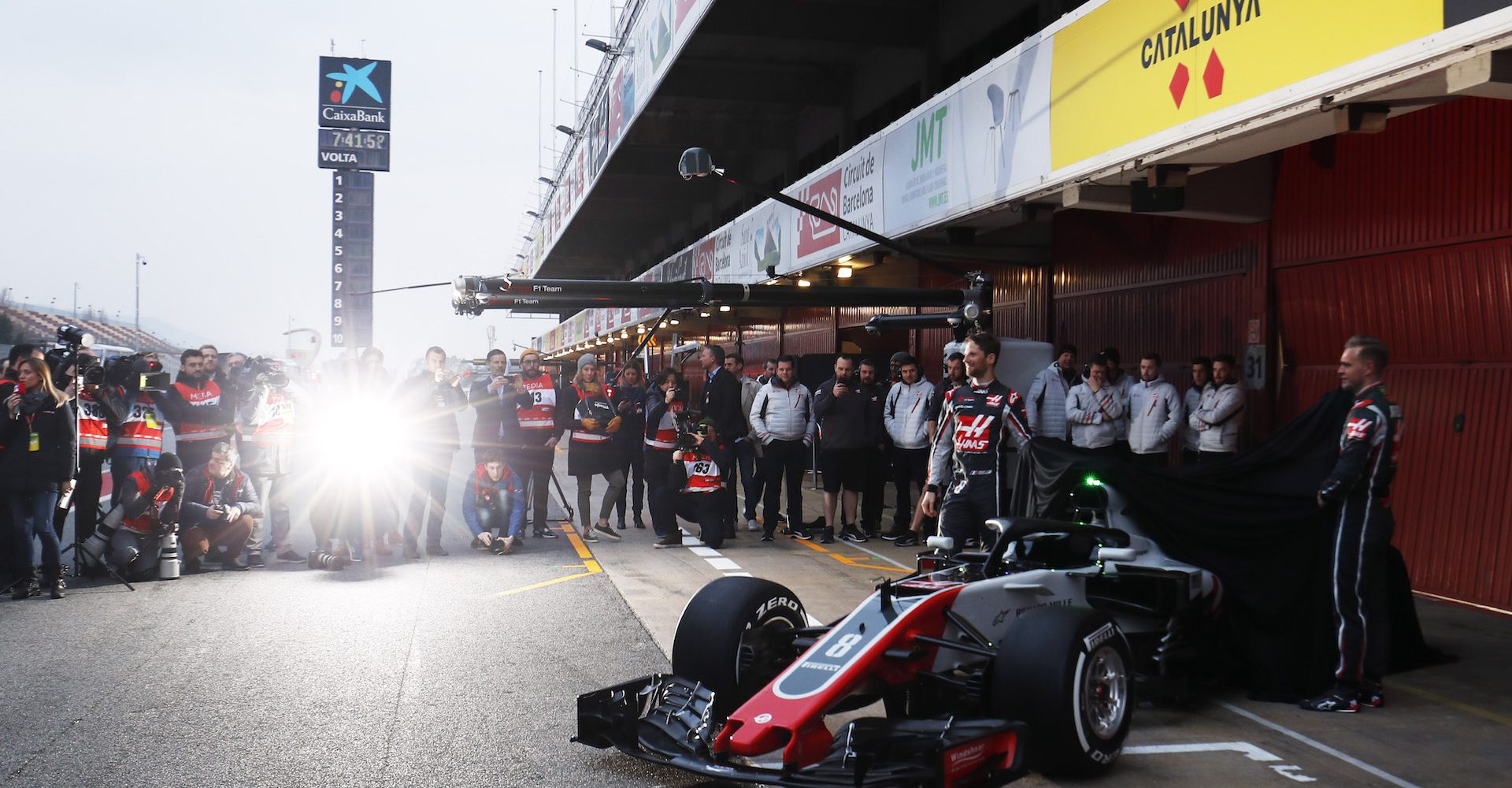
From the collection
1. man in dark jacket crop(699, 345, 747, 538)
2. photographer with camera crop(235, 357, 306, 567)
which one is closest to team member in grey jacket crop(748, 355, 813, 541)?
man in dark jacket crop(699, 345, 747, 538)

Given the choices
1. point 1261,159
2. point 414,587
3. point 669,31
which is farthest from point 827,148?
point 414,587

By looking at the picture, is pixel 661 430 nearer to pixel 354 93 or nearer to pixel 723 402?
pixel 723 402

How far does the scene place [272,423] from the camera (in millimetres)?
11000

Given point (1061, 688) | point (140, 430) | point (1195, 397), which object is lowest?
point (1061, 688)

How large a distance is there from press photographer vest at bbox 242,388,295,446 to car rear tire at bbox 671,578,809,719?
286 inches

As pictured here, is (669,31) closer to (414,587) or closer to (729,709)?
(414,587)

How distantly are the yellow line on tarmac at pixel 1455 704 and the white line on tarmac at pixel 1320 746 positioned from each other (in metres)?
1.01

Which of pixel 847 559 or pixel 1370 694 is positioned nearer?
pixel 1370 694

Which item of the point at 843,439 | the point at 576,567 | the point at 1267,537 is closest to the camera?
the point at 1267,537

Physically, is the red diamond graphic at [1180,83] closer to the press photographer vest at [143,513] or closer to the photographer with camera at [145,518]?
the photographer with camera at [145,518]

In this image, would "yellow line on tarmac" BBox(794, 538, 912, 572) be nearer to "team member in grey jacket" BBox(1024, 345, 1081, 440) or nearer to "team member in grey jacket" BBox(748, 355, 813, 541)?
"team member in grey jacket" BBox(748, 355, 813, 541)

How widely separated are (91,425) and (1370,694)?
29.7ft

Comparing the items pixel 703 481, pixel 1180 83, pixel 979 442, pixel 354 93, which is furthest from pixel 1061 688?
pixel 354 93

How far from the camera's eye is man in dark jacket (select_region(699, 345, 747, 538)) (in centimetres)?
1198
